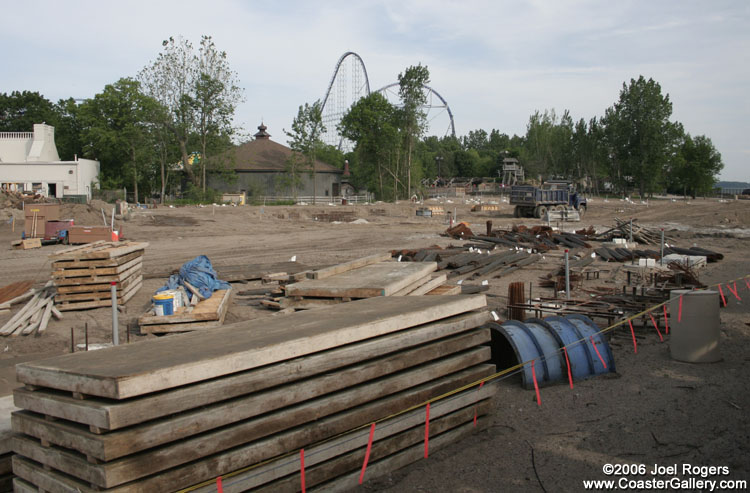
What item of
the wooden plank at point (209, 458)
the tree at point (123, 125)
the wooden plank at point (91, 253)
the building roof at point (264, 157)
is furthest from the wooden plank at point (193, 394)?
the building roof at point (264, 157)

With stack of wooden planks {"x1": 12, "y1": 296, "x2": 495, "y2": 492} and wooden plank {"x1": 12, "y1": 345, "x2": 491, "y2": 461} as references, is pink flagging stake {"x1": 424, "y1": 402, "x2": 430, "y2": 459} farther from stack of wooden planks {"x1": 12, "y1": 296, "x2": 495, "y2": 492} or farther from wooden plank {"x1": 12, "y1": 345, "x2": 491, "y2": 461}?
wooden plank {"x1": 12, "y1": 345, "x2": 491, "y2": 461}

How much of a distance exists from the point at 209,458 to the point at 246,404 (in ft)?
1.37

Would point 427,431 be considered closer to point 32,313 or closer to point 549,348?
point 549,348

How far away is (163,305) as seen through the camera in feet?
35.9

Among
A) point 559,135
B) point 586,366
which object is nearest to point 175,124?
point 586,366

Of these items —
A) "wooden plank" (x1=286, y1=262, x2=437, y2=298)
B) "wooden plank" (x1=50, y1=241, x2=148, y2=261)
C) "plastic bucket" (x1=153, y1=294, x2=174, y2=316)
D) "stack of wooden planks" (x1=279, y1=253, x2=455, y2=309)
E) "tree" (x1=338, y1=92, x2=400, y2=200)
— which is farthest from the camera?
"tree" (x1=338, y1=92, x2=400, y2=200)

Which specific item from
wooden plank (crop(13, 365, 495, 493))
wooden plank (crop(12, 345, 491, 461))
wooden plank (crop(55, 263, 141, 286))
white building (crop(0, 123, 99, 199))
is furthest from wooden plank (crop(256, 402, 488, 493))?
white building (crop(0, 123, 99, 199))

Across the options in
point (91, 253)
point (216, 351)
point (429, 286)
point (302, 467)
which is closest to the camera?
point (216, 351)

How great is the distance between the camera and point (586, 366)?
8117 mm

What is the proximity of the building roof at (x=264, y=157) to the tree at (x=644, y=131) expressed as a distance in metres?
38.9

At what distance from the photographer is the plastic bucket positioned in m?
10.9

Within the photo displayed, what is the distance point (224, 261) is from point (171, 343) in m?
17.4

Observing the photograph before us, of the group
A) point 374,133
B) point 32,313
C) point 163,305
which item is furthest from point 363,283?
point 374,133

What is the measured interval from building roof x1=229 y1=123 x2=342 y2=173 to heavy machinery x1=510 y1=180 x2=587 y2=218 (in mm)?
24188
